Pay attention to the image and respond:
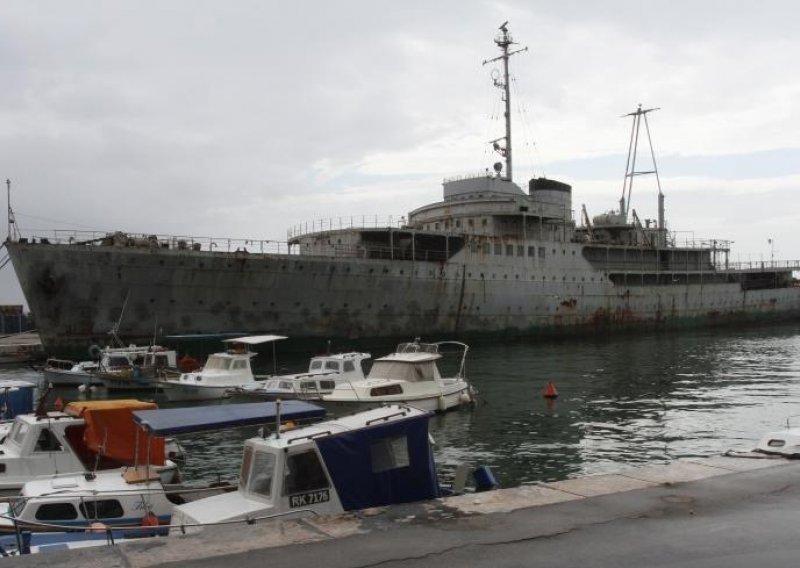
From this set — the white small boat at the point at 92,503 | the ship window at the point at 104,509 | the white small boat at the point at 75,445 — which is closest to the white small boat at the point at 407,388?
the white small boat at the point at 75,445

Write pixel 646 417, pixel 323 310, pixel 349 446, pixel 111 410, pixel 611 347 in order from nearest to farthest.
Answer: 1. pixel 349 446
2. pixel 111 410
3. pixel 646 417
4. pixel 323 310
5. pixel 611 347

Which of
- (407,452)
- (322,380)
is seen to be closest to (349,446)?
(407,452)

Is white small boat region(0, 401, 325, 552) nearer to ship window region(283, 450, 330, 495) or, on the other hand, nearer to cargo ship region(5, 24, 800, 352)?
ship window region(283, 450, 330, 495)

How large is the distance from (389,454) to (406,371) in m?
12.9

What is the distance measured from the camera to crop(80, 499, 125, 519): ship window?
408 inches

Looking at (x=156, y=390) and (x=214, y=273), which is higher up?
(x=214, y=273)

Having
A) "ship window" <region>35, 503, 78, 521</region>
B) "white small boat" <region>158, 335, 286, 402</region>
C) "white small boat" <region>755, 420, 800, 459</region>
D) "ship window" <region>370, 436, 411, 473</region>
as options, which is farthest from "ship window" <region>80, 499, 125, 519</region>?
"white small boat" <region>158, 335, 286, 402</region>

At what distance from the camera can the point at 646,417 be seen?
21625mm

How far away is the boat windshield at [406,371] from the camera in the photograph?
2286 cm

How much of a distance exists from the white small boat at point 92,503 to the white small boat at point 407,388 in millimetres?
10912

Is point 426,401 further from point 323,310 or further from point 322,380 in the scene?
point 323,310

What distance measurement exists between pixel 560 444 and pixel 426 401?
541 cm

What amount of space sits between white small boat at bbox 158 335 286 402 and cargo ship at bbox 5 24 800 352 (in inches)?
357

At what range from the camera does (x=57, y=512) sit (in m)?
10.2
